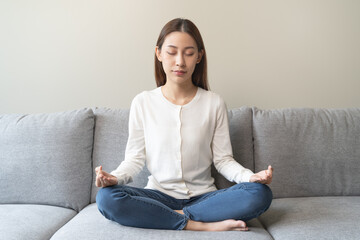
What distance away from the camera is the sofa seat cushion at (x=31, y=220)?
1.20 meters

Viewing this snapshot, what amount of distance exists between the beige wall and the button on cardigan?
Result: 468 millimetres

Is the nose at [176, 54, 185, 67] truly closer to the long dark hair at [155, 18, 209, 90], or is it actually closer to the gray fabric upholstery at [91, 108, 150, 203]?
the long dark hair at [155, 18, 209, 90]

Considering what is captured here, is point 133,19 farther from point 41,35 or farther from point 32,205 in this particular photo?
point 32,205

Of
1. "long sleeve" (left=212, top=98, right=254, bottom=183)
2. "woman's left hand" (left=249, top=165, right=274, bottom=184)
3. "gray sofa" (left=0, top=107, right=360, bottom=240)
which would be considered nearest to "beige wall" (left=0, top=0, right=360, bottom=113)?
"gray sofa" (left=0, top=107, right=360, bottom=240)

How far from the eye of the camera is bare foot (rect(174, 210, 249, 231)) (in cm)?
119

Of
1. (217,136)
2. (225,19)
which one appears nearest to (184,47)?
(217,136)

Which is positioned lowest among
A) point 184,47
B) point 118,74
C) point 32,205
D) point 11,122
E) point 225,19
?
point 32,205

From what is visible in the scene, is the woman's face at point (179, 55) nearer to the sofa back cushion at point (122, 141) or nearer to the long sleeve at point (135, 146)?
the long sleeve at point (135, 146)

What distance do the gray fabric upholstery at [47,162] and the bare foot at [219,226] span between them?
633mm

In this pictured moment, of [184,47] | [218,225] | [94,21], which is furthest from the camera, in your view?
[94,21]

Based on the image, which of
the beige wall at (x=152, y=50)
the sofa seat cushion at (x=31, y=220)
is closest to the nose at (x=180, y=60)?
the beige wall at (x=152, y=50)

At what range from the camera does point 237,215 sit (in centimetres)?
121

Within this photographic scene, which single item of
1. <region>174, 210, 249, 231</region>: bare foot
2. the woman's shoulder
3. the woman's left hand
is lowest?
<region>174, 210, 249, 231</region>: bare foot

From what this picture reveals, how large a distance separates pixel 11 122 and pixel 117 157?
1.93ft
